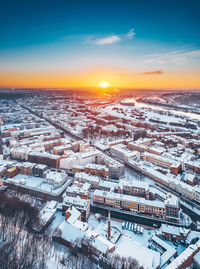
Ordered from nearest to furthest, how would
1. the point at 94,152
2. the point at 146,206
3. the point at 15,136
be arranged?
the point at 146,206 → the point at 94,152 → the point at 15,136

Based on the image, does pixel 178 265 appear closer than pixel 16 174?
Yes

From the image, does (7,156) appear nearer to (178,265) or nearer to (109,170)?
(109,170)

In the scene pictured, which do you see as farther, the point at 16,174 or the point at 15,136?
the point at 15,136

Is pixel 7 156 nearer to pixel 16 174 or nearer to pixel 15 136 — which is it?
pixel 16 174

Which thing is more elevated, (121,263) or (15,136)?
(15,136)

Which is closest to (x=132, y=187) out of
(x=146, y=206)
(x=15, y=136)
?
(x=146, y=206)

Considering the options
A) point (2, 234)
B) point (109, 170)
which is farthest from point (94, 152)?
point (2, 234)

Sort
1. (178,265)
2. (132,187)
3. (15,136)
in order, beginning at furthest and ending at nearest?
(15,136) → (132,187) → (178,265)

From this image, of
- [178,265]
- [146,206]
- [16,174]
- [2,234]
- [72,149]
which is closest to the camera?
[178,265]

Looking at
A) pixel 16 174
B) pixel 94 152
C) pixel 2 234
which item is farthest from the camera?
pixel 94 152
